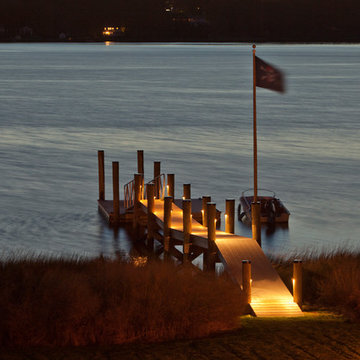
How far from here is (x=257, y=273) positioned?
1509cm

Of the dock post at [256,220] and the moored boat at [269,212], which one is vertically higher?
the dock post at [256,220]

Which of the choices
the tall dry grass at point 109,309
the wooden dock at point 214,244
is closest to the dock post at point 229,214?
the wooden dock at point 214,244

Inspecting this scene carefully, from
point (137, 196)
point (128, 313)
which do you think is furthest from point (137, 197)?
point (128, 313)

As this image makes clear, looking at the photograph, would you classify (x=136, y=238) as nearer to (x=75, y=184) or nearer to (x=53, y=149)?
(x=75, y=184)

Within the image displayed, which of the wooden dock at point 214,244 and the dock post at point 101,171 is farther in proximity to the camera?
the dock post at point 101,171

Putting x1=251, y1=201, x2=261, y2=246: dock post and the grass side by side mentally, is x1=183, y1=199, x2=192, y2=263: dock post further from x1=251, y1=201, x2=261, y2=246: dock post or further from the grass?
the grass

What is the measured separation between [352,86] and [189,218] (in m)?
88.2

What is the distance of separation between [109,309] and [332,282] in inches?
179

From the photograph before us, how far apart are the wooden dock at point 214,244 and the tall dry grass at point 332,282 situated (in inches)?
19.2

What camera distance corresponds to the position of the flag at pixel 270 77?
17562 millimetres

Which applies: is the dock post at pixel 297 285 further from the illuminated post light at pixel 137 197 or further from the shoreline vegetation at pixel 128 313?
the illuminated post light at pixel 137 197

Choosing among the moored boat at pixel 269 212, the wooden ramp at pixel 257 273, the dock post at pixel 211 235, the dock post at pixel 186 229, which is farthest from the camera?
the moored boat at pixel 269 212

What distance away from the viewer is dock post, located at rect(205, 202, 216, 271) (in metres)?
17.0

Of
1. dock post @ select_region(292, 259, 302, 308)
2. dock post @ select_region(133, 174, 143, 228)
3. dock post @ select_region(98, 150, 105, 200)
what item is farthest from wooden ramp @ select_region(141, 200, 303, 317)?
dock post @ select_region(98, 150, 105, 200)
